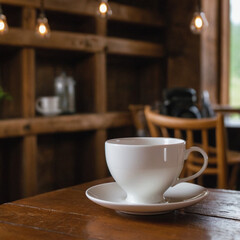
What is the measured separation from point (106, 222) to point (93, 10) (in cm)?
255

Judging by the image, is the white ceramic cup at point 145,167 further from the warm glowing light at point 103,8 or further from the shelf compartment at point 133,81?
the shelf compartment at point 133,81

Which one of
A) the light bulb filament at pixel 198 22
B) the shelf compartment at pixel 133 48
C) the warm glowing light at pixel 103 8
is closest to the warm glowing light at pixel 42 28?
the warm glowing light at pixel 103 8

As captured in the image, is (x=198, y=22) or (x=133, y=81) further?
(x=133, y=81)

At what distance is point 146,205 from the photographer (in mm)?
702

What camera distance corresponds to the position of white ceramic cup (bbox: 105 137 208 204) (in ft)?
2.37

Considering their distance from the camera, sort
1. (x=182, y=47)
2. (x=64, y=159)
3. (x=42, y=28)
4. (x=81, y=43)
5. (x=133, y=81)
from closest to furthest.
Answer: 1. (x=42, y=28)
2. (x=81, y=43)
3. (x=64, y=159)
4. (x=182, y=47)
5. (x=133, y=81)

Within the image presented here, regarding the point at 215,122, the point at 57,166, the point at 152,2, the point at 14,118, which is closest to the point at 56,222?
the point at 215,122

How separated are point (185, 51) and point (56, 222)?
3.04 metres

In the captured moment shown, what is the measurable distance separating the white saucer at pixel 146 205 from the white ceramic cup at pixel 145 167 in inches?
1.3

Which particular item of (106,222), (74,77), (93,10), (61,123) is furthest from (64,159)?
(106,222)

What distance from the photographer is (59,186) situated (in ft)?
10.6

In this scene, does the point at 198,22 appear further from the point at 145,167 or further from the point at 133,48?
the point at 133,48

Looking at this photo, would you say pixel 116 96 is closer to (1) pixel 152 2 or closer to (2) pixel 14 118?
(1) pixel 152 2

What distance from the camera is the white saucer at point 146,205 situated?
0.71m
